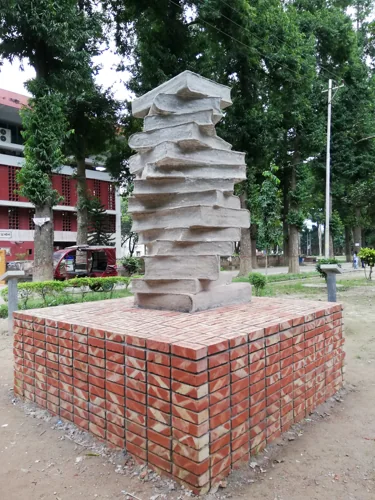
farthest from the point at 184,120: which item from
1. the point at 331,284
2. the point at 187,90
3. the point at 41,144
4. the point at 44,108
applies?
the point at 44,108

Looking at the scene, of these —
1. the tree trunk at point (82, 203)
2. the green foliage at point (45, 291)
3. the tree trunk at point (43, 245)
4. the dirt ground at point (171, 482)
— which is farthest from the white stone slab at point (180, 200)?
the tree trunk at point (82, 203)

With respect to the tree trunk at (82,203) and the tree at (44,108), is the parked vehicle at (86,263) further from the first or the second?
the tree at (44,108)

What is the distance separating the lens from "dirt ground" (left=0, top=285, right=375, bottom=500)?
2256 millimetres

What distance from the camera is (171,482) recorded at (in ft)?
7.50

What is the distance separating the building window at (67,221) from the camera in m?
30.2

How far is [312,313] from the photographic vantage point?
3.28 m

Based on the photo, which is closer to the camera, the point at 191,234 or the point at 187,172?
the point at 191,234

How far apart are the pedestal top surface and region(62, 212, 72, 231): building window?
90.4 ft

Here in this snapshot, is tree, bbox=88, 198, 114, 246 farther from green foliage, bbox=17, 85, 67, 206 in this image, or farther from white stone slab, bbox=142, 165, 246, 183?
white stone slab, bbox=142, 165, 246, 183

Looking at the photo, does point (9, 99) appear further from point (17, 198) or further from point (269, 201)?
point (269, 201)

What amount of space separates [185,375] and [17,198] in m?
28.1

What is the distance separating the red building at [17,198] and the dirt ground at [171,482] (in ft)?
74.9

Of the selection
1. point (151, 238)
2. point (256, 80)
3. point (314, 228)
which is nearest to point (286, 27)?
point (256, 80)

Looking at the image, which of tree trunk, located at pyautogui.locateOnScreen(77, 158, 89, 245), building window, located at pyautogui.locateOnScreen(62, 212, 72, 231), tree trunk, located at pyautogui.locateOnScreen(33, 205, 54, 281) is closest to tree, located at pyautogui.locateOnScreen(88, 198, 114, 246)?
tree trunk, located at pyautogui.locateOnScreen(77, 158, 89, 245)
